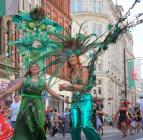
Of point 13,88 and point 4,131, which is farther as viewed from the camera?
point 4,131

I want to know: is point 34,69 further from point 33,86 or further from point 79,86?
point 79,86

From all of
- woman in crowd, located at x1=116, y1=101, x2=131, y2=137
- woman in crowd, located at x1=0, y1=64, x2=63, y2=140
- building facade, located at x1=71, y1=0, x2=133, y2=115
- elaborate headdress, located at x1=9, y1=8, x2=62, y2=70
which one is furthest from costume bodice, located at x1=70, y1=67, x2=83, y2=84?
building facade, located at x1=71, y1=0, x2=133, y2=115

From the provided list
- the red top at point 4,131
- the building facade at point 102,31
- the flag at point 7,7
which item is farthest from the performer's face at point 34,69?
the building facade at point 102,31

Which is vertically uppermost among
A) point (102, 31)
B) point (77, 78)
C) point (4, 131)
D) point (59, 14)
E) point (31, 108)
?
point (102, 31)

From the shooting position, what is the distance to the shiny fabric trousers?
8805mm

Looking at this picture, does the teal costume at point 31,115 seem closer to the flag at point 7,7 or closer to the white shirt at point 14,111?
the white shirt at point 14,111

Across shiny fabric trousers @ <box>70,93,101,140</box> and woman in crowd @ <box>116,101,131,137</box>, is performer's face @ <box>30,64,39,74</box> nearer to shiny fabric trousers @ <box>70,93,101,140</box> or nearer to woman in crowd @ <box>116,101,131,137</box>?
shiny fabric trousers @ <box>70,93,101,140</box>

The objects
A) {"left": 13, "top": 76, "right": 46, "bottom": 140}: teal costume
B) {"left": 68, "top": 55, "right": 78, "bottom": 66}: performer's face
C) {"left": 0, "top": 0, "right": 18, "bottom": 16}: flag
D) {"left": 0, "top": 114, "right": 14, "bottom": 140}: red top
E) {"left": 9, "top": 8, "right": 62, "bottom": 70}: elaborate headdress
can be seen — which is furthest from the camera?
{"left": 0, "top": 0, "right": 18, "bottom": 16}: flag

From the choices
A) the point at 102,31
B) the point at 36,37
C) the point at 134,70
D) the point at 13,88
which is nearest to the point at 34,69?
the point at 13,88

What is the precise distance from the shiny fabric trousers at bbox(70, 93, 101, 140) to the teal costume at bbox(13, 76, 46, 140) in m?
0.61

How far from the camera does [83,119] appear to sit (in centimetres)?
889

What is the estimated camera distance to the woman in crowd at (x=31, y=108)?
9.01 m

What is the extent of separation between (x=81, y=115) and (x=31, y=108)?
88 centimetres

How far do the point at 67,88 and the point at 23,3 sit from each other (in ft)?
118
